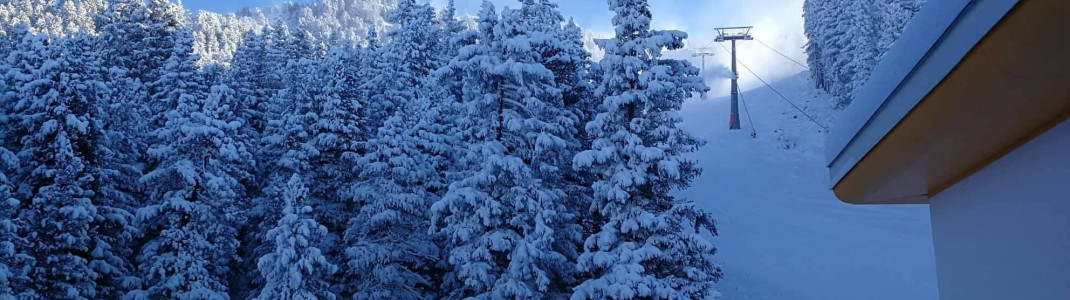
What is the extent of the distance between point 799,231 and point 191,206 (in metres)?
23.0

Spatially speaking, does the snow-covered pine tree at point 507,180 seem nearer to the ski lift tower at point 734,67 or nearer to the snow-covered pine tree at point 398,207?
the snow-covered pine tree at point 398,207

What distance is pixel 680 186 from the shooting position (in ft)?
55.9

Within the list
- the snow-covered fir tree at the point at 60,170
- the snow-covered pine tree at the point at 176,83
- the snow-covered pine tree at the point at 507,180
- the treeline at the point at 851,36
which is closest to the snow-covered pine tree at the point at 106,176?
the snow-covered fir tree at the point at 60,170

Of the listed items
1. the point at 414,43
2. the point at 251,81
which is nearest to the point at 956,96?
the point at 414,43

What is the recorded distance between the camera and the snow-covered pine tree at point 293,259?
17812 millimetres

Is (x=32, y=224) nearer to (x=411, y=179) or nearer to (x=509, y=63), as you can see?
(x=411, y=179)

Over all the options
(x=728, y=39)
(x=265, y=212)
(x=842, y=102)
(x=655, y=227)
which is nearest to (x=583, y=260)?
(x=655, y=227)

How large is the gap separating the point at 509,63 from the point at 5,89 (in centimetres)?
1504

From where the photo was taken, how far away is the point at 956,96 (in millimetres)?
2264

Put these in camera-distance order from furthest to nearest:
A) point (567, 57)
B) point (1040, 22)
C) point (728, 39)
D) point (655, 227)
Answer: point (728, 39) → point (567, 57) → point (655, 227) → point (1040, 22)

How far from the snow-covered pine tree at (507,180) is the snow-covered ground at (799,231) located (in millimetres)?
9977

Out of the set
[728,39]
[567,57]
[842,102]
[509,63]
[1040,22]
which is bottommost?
[1040,22]

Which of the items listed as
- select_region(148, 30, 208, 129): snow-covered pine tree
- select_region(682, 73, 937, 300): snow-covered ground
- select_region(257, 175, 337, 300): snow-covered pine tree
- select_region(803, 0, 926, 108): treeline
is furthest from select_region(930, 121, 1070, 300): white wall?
select_region(803, 0, 926, 108): treeline

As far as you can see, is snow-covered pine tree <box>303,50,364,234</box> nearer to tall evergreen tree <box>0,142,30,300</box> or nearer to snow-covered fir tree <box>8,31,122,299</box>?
snow-covered fir tree <box>8,31,122,299</box>
